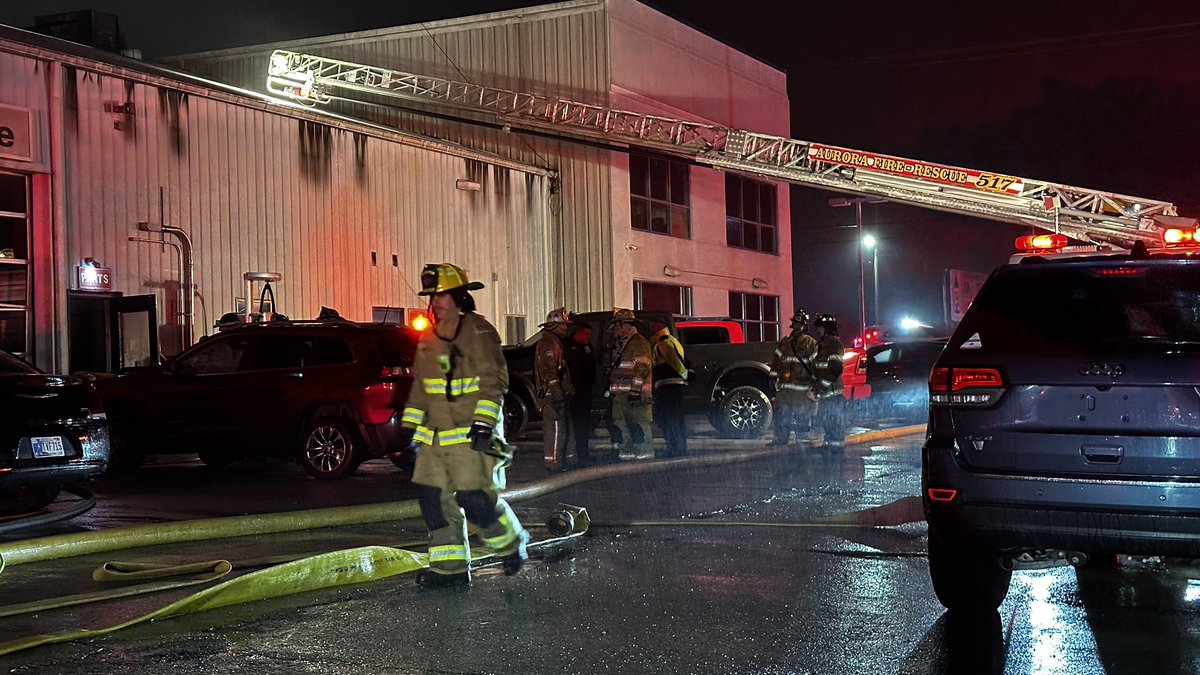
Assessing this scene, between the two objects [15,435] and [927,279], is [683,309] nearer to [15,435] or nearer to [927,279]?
[15,435]

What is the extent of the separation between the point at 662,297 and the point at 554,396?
56.9 ft

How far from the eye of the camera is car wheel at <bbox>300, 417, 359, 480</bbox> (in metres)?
13.0

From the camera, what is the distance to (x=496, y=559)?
25.2ft

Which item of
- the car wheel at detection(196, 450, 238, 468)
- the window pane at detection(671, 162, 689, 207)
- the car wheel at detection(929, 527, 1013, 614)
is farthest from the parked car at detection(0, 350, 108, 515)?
the window pane at detection(671, 162, 689, 207)

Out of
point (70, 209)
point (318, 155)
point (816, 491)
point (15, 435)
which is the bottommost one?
point (816, 491)

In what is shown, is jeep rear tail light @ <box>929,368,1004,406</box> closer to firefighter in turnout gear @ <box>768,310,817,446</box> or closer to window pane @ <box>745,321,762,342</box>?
firefighter in turnout gear @ <box>768,310,817,446</box>

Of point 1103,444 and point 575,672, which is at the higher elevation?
point 1103,444

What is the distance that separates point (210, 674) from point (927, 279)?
82.3 metres

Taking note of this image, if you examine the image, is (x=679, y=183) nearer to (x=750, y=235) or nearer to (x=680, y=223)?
(x=680, y=223)

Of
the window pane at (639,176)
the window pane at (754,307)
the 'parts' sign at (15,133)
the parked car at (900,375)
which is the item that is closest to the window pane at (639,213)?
the window pane at (639,176)

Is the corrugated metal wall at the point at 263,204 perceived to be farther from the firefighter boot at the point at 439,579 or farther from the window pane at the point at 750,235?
the firefighter boot at the point at 439,579

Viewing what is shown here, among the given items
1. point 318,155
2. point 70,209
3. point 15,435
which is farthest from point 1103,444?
point 318,155

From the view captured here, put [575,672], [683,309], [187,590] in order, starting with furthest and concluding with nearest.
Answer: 1. [683,309]
2. [187,590]
3. [575,672]

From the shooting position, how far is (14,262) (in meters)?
17.4
